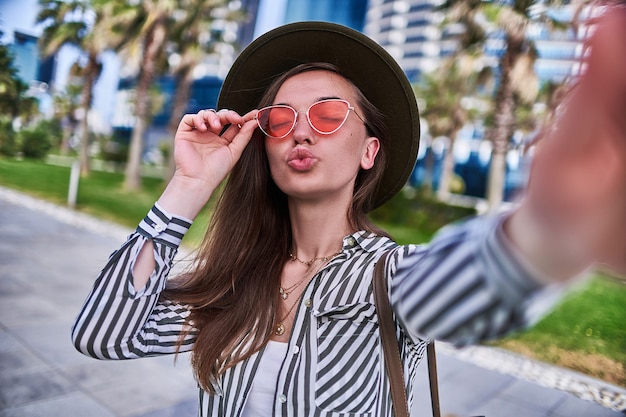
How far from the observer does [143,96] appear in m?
15.9

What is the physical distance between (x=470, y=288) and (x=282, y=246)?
954mm

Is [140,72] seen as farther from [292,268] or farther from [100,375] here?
[292,268]

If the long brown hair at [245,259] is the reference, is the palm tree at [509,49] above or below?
above

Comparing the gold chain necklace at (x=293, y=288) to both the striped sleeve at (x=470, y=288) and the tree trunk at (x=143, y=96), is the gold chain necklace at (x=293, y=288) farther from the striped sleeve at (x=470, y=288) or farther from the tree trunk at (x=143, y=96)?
the tree trunk at (x=143, y=96)

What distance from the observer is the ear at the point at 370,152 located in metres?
1.42

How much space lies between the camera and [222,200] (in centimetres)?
154

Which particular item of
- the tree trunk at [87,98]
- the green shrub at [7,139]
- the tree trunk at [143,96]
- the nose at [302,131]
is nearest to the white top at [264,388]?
the nose at [302,131]

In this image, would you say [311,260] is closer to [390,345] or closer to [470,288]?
[390,345]

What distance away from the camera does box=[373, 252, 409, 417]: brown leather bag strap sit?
0.99 m

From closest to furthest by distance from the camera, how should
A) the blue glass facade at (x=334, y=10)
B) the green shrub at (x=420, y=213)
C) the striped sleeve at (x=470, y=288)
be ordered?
the striped sleeve at (x=470, y=288), the green shrub at (x=420, y=213), the blue glass facade at (x=334, y=10)

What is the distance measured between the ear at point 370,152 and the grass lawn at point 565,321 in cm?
151

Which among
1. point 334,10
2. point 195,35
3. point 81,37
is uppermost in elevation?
point 334,10

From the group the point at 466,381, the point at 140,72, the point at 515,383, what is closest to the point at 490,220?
the point at 466,381

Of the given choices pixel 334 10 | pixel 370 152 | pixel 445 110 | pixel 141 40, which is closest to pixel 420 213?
pixel 445 110
